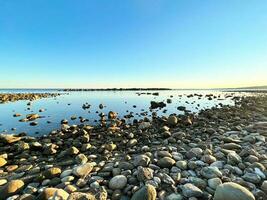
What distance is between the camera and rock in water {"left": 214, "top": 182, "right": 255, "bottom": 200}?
3544 mm

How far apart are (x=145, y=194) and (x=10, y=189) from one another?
3.06 m

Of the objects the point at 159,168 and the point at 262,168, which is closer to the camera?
the point at 262,168

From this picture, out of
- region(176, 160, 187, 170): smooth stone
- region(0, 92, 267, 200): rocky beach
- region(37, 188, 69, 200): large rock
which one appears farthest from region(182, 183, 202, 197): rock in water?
region(37, 188, 69, 200): large rock

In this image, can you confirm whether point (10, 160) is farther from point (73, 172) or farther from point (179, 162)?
point (179, 162)

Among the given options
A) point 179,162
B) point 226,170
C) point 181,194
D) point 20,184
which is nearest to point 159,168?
point 179,162

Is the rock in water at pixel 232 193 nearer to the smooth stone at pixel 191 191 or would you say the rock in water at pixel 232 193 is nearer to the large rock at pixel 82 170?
the smooth stone at pixel 191 191

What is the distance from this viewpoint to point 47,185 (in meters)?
4.61

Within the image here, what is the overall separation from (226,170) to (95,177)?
11.1 ft

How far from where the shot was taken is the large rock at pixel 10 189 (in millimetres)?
4125

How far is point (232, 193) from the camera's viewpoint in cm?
359

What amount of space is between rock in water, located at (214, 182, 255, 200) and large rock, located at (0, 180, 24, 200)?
14.2ft

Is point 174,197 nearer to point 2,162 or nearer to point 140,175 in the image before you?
point 140,175

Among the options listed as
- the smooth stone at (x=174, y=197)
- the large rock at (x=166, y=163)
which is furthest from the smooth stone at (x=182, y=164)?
the smooth stone at (x=174, y=197)

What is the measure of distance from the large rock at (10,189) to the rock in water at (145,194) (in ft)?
8.93
